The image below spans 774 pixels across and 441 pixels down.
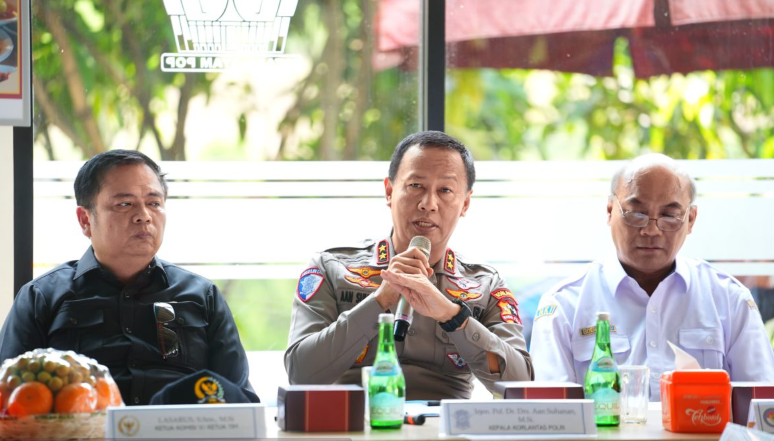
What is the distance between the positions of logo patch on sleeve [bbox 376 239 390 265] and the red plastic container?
1178mm

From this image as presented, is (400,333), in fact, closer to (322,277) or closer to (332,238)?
(322,277)

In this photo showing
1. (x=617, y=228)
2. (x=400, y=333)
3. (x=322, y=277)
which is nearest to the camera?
(x=400, y=333)

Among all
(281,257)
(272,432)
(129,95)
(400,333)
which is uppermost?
(129,95)

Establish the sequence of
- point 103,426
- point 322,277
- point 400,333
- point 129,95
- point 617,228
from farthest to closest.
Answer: point 129,95
point 617,228
point 322,277
point 400,333
point 103,426

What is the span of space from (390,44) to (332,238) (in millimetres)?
862

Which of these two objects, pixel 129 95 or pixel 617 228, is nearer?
pixel 617 228

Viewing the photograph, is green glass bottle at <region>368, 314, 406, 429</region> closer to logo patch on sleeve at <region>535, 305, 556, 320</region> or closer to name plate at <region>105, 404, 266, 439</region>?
name plate at <region>105, 404, 266, 439</region>

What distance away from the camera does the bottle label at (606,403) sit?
201 cm

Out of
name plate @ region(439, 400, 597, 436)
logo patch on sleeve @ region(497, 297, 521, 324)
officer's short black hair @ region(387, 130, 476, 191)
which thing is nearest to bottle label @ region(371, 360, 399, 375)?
name plate @ region(439, 400, 597, 436)

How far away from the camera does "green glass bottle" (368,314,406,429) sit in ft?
6.31

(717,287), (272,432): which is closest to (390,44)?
(717,287)

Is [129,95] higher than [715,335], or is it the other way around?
[129,95]

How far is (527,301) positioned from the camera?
3854 millimetres

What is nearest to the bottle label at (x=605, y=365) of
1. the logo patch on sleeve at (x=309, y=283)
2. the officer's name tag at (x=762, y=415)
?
the officer's name tag at (x=762, y=415)
